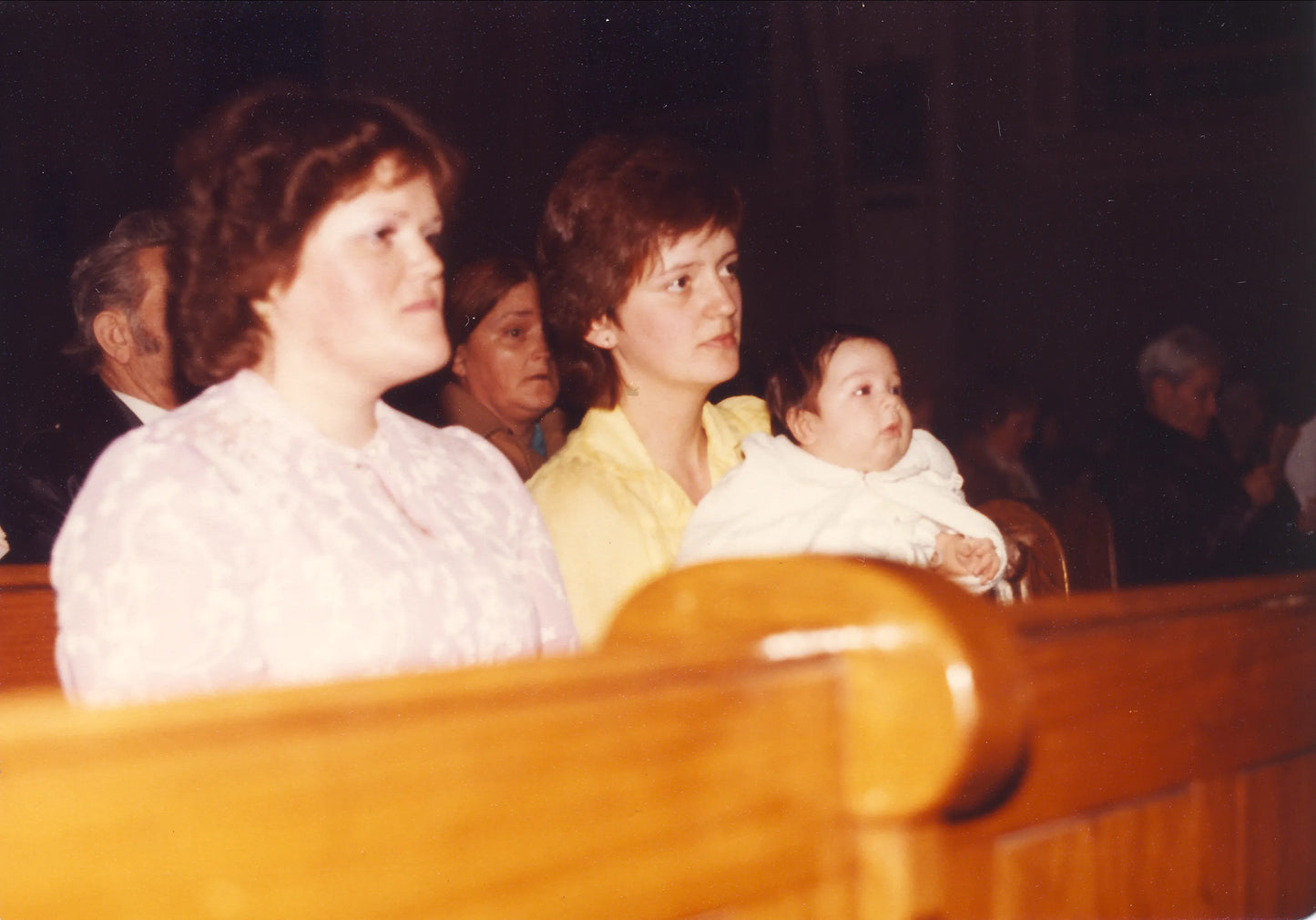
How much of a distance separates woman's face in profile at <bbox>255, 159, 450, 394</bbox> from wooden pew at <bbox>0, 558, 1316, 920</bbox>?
0.24m

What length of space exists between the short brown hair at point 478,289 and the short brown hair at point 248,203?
361 millimetres

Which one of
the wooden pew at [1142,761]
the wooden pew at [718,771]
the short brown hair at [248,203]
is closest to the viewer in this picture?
the wooden pew at [718,771]

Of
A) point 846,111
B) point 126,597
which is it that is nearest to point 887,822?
point 126,597

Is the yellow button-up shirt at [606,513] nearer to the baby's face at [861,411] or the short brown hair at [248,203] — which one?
the baby's face at [861,411]

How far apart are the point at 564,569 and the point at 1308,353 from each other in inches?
96.4

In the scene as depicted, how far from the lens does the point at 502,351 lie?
1.10 meters

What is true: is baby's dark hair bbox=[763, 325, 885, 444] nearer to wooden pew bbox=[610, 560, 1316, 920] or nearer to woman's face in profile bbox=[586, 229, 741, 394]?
woman's face in profile bbox=[586, 229, 741, 394]

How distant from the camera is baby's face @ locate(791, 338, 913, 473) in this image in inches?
42.4

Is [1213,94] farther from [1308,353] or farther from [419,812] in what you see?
[419,812]

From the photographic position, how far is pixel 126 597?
1.91 ft

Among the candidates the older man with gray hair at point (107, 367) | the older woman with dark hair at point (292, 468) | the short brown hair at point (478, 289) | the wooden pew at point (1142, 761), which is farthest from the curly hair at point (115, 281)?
the wooden pew at point (1142, 761)

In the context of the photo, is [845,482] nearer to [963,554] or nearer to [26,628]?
[963,554]

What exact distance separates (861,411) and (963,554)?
6.2 inches

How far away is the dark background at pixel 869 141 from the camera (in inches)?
33.4
